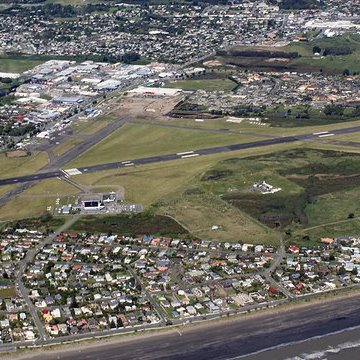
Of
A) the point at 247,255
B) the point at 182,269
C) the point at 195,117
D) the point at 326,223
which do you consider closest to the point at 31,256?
the point at 182,269

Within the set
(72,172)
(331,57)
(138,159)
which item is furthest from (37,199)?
(331,57)

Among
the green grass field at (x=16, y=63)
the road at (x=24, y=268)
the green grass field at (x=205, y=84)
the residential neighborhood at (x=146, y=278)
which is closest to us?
the road at (x=24, y=268)

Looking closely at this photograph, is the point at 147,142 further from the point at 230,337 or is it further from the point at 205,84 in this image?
the point at 230,337

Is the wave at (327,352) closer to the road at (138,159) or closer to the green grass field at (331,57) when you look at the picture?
the road at (138,159)

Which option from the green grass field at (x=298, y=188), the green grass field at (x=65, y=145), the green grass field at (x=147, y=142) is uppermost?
the green grass field at (x=298, y=188)

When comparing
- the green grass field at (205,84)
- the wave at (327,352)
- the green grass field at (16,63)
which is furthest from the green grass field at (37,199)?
the green grass field at (16,63)

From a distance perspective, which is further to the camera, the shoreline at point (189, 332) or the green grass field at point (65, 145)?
the green grass field at point (65, 145)

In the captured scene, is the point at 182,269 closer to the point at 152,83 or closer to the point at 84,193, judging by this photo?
the point at 84,193
